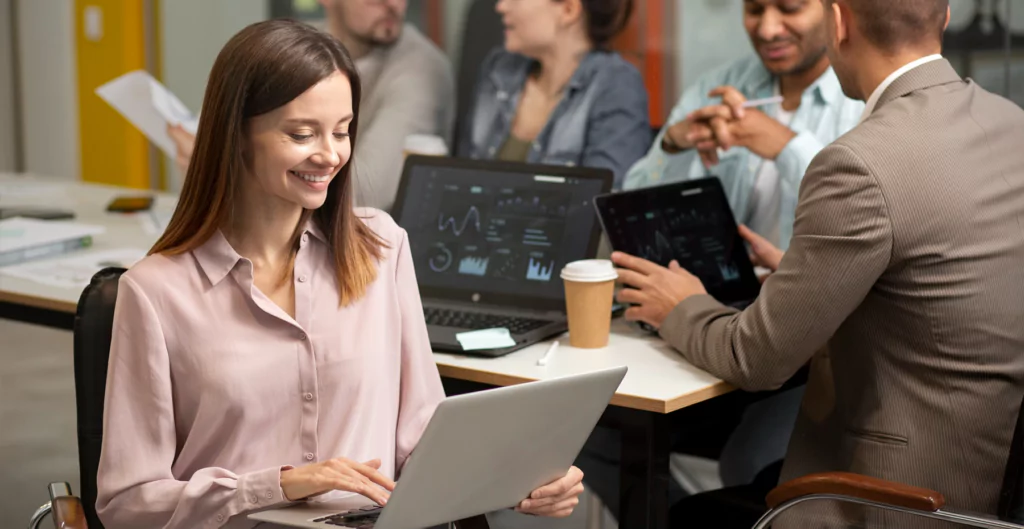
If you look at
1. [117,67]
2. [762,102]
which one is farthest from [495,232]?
[117,67]

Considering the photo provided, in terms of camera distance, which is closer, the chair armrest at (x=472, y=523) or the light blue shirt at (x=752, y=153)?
the chair armrest at (x=472, y=523)

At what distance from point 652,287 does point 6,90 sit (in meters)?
5.10

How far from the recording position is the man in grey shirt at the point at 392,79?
372 centimetres

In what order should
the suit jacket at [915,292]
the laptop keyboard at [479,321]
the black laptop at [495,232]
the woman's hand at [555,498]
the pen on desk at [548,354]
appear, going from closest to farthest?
the woman's hand at [555,498], the suit jacket at [915,292], the pen on desk at [548,354], the laptop keyboard at [479,321], the black laptop at [495,232]

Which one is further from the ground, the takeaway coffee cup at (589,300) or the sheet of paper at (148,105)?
the sheet of paper at (148,105)

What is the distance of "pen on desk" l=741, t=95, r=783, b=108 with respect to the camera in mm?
2740

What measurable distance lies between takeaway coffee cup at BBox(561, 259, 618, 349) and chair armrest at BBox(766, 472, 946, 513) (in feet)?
1.67

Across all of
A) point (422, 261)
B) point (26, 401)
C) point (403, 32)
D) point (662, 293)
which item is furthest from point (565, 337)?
point (26, 401)

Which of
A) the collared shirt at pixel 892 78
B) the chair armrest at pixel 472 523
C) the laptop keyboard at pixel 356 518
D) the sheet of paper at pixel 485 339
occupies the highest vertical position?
the collared shirt at pixel 892 78

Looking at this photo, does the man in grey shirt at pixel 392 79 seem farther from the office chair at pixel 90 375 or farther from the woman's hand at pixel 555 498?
the woman's hand at pixel 555 498

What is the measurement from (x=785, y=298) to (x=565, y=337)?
21.4 inches

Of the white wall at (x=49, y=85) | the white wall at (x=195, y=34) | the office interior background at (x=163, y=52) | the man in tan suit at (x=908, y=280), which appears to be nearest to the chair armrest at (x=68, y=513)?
the man in tan suit at (x=908, y=280)

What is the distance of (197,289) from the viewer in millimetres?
1633

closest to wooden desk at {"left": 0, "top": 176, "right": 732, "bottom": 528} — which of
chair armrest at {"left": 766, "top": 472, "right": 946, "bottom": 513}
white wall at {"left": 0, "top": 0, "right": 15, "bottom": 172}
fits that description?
chair armrest at {"left": 766, "top": 472, "right": 946, "bottom": 513}
